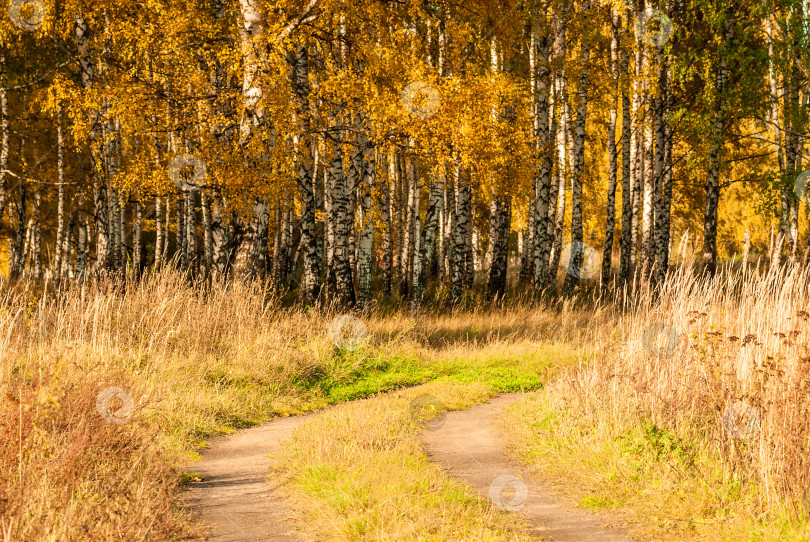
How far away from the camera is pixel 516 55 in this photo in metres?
20.7

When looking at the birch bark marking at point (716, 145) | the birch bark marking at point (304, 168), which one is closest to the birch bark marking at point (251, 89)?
the birch bark marking at point (304, 168)

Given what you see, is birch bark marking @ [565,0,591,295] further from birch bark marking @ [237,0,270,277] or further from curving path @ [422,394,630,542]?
curving path @ [422,394,630,542]

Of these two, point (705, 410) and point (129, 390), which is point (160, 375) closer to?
point (129, 390)

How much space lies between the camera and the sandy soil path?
4949 millimetres

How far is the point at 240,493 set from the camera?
5.77 m

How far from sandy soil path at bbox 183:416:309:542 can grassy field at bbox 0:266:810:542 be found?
0.61 feet

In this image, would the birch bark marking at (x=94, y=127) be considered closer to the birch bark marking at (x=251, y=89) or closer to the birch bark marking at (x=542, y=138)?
the birch bark marking at (x=251, y=89)

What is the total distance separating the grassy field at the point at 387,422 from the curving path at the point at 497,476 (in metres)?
0.20

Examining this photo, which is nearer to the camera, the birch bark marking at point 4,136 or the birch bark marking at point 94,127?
the birch bark marking at point 94,127

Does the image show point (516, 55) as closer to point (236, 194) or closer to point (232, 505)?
point (236, 194)

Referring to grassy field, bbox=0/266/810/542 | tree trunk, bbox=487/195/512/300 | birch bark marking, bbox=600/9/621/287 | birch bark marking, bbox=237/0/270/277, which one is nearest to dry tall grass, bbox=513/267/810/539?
grassy field, bbox=0/266/810/542

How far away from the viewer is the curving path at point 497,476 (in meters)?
5.16

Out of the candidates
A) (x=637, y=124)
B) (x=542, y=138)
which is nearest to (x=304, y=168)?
(x=542, y=138)

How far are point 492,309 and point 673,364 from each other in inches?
366
